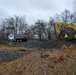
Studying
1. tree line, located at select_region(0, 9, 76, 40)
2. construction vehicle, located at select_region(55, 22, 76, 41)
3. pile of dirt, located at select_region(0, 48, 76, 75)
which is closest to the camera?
pile of dirt, located at select_region(0, 48, 76, 75)

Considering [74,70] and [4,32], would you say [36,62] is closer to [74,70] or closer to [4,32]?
[74,70]

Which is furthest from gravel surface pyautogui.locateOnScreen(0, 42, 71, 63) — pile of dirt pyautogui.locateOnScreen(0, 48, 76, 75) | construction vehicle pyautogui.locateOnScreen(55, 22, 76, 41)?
construction vehicle pyautogui.locateOnScreen(55, 22, 76, 41)

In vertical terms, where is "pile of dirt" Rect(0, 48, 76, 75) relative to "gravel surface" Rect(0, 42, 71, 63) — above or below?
above

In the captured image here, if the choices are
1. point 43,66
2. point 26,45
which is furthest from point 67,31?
point 43,66

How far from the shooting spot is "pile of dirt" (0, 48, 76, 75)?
8195 millimetres

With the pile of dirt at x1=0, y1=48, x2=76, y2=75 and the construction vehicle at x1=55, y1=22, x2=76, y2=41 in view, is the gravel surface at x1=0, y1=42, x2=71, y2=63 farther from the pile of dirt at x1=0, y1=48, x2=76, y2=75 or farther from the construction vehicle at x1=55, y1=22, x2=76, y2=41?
the construction vehicle at x1=55, y1=22, x2=76, y2=41

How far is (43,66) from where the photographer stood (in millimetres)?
8391

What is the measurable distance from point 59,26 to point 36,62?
29.3 meters

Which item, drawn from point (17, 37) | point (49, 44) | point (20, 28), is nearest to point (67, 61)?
point (49, 44)

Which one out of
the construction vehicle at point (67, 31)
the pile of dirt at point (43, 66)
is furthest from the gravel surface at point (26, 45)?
the construction vehicle at point (67, 31)

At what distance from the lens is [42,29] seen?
74.8m

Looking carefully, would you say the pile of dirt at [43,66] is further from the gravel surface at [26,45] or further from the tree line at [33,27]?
the tree line at [33,27]

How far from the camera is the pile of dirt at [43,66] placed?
8.20 metres

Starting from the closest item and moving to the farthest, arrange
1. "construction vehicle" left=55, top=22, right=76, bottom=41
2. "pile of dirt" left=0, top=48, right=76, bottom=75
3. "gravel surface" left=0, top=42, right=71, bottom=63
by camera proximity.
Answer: "pile of dirt" left=0, top=48, right=76, bottom=75, "gravel surface" left=0, top=42, right=71, bottom=63, "construction vehicle" left=55, top=22, right=76, bottom=41
